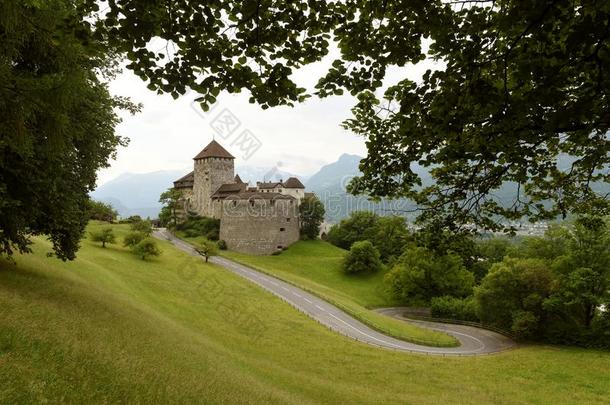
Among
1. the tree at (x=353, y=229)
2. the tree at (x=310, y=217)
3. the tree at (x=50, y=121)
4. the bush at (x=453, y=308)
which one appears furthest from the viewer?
the tree at (x=353, y=229)

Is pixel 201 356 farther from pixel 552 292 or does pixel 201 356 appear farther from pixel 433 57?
pixel 552 292

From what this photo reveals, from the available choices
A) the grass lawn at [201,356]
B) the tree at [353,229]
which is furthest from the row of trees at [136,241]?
the tree at [353,229]

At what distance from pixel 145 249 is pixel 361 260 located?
3216 centimetres

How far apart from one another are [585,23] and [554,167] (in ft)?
15.8

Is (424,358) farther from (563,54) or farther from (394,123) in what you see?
(563,54)

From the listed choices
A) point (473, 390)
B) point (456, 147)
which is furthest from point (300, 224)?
point (456, 147)

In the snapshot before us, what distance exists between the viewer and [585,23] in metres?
4.04

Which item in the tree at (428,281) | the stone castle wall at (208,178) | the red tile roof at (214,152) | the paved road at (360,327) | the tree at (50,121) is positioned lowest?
the paved road at (360,327)

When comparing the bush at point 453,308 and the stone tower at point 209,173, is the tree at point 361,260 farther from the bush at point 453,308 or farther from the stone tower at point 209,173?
the stone tower at point 209,173

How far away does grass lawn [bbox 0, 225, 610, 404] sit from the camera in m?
8.05

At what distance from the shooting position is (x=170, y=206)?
80.1m

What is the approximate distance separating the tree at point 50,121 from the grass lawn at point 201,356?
111 inches

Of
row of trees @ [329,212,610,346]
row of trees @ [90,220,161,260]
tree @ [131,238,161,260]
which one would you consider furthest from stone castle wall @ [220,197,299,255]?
row of trees @ [329,212,610,346]

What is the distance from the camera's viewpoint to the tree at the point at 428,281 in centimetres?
5369
